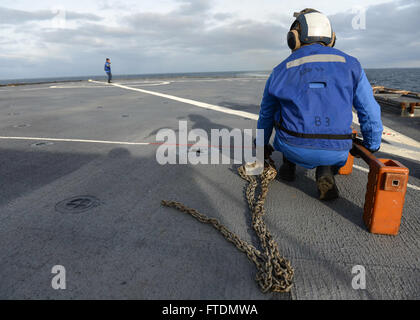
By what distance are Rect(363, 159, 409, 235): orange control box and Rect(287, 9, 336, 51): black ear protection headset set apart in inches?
53.1

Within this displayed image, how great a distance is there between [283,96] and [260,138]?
73 centimetres

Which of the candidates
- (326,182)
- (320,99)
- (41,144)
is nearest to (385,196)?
(326,182)

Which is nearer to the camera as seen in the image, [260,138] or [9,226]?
[9,226]

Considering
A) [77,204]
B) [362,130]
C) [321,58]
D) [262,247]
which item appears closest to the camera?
[262,247]

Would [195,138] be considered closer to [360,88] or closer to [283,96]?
[283,96]

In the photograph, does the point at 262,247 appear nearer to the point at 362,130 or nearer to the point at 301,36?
the point at 362,130

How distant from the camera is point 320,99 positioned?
104 inches

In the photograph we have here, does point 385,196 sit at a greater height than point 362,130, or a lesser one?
lesser

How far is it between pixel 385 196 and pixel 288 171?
1307 mm

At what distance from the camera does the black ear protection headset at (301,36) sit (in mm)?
2811
